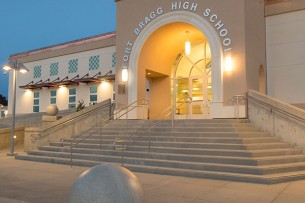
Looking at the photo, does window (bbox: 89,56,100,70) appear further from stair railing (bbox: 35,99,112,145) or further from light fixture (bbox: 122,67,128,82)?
stair railing (bbox: 35,99,112,145)

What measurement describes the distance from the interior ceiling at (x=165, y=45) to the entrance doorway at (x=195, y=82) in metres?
0.54

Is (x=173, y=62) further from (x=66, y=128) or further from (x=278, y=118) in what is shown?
(x=278, y=118)

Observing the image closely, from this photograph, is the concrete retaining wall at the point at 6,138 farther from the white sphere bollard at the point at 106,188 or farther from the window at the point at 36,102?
the white sphere bollard at the point at 106,188

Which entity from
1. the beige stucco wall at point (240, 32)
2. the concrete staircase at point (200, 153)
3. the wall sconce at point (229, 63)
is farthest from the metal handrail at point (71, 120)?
the wall sconce at point (229, 63)

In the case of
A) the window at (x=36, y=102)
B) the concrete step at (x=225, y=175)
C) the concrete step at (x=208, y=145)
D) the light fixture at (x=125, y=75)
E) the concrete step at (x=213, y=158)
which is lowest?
the concrete step at (x=225, y=175)

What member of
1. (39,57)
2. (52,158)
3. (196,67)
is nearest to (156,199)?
(52,158)

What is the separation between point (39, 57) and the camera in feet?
88.8

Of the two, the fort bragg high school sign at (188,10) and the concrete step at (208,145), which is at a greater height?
the fort bragg high school sign at (188,10)

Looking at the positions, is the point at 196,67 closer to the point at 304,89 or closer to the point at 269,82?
the point at 269,82

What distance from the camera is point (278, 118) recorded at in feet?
39.1

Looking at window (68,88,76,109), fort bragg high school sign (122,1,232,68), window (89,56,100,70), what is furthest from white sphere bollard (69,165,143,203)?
window (68,88,76,109)

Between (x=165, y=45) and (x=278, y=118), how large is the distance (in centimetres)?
829

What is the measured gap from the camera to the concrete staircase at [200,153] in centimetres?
902

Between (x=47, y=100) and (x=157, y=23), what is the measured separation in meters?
13.5
